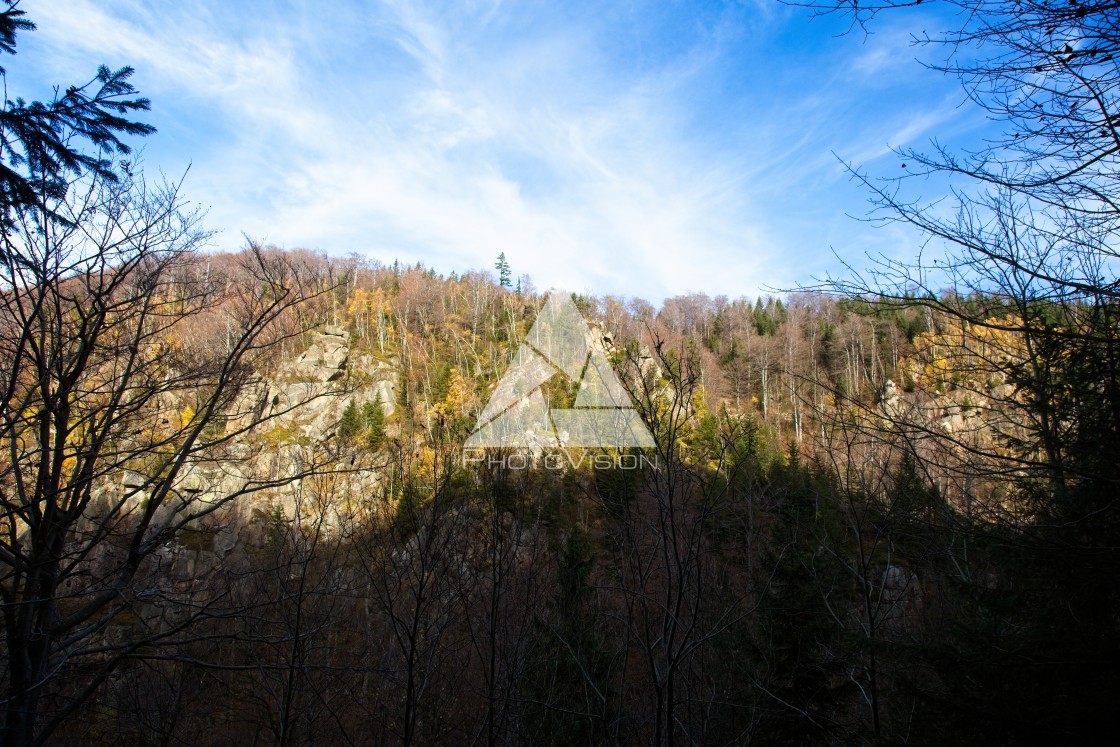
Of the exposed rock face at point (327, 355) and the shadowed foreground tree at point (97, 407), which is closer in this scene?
the shadowed foreground tree at point (97, 407)

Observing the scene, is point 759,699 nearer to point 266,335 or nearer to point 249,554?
point 266,335

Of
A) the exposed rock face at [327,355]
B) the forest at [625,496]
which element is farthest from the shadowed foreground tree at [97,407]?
the exposed rock face at [327,355]

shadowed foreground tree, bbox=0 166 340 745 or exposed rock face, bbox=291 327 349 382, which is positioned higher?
exposed rock face, bbox=291 327 349 382

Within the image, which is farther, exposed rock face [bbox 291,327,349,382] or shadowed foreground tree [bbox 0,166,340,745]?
exposed rock face [bbox 291,327,349,382]

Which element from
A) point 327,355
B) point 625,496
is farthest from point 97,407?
point 327,355

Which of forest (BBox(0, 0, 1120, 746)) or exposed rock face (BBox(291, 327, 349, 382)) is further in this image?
exposed rock face (BBox(291, 327, 349, 382))

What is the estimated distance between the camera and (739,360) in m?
50.3

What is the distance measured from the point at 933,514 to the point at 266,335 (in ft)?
20.7

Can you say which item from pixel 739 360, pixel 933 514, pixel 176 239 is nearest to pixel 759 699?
pixel 933 514

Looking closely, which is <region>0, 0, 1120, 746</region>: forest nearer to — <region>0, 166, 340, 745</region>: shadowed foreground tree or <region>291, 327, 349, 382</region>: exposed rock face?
<region>0, 166, 340, 745</region>: shadowed foreground tree

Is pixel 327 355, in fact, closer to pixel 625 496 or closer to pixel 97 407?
pixel 97 407

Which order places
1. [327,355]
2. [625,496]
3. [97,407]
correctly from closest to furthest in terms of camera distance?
1. [625,496]
2. [97,407]
3. [327,355]

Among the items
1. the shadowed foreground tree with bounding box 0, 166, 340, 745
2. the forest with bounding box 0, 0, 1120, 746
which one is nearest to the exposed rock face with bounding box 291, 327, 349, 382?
the forest with bounding box 0, 0, 1120, 746

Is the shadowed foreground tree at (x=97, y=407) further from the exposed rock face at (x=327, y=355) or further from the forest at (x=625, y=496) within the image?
the exposed rock face at (x=327, y=355)
